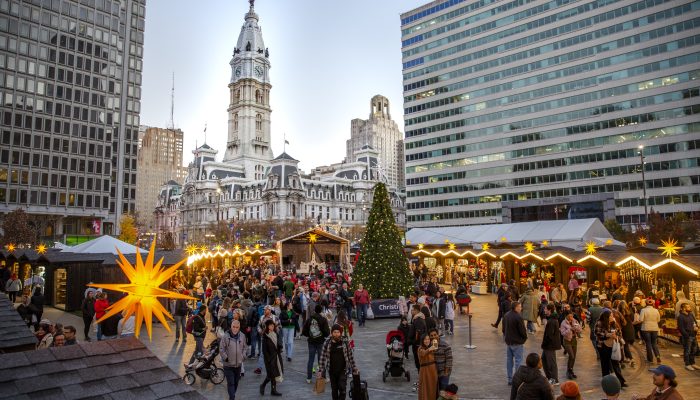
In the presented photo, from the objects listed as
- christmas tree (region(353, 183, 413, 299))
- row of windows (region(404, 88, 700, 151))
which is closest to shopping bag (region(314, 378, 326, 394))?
christmas tree (region(353, 183, 413, 299))

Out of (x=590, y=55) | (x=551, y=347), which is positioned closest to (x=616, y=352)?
(x=551, y=347)

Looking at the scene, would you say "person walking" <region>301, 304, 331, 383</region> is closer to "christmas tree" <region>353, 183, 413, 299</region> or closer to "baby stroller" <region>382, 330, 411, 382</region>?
"baby stroller" <region>382, 330, 411, 382</region>

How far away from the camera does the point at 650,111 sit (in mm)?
61906

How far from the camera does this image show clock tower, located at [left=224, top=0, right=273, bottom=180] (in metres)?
152

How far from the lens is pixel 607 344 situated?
37.5ft

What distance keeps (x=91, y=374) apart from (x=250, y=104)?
156054 millimetres

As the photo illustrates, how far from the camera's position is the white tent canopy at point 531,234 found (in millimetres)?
37125

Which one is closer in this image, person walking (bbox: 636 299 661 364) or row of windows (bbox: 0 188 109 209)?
person walking (bbox: 636 299 661 364)

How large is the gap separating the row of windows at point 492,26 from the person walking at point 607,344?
6586cm

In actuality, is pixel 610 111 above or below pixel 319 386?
above

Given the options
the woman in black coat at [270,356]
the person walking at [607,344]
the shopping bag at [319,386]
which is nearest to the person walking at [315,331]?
the woman in black coat at [270,356]

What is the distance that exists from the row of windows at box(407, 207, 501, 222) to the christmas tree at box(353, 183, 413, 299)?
5546 centimetres

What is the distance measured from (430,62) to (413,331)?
7723 centimetres

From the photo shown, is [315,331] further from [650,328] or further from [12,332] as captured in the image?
[650,328]
